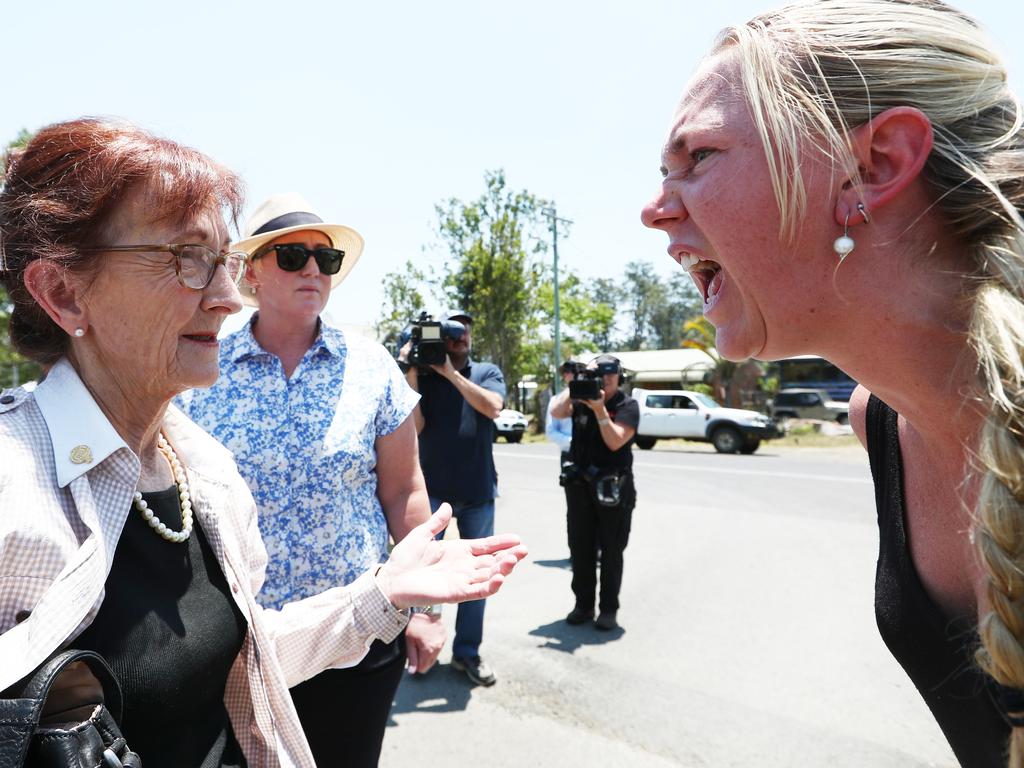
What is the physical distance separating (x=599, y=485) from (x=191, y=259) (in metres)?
4.30

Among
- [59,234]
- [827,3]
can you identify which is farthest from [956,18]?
[59,234]

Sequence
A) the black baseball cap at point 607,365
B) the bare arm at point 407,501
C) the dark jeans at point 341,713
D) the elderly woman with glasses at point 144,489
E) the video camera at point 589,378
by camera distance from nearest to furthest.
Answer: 1. the elderly woman with glasses at point 144,489
2. the dark jeans at point 341,713
3. the bare arm at point 407,501
4. the video camera at point 589,378
5. the black baseball cap at point 607,365

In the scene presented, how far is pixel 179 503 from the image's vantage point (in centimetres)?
169

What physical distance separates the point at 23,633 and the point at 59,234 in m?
0.79

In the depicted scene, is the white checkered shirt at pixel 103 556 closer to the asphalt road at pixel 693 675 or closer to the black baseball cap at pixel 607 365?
the asphalt road at pixel 693 675

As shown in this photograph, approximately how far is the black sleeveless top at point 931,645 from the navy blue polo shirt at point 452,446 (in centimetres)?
354

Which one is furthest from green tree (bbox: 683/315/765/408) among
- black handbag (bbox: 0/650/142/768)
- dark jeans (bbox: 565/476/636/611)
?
black handbag (bbox: 0/650/142/768)

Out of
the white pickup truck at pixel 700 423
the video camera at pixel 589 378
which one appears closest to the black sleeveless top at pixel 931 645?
the video camera at pixel 589 378

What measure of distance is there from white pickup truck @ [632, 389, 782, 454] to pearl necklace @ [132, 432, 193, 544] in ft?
60.6

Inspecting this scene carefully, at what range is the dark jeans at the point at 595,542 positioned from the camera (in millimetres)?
5391

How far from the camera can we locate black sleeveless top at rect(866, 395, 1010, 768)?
1.18 meters

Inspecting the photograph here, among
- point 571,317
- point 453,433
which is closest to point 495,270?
point 571,317

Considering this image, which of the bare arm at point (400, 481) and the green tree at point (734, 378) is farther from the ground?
the bare arm at point (400, 481)

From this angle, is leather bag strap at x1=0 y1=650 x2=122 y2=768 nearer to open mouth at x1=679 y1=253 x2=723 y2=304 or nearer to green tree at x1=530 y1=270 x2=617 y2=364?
open mouth at x1=679 y1=253 x2=723 y2=304
